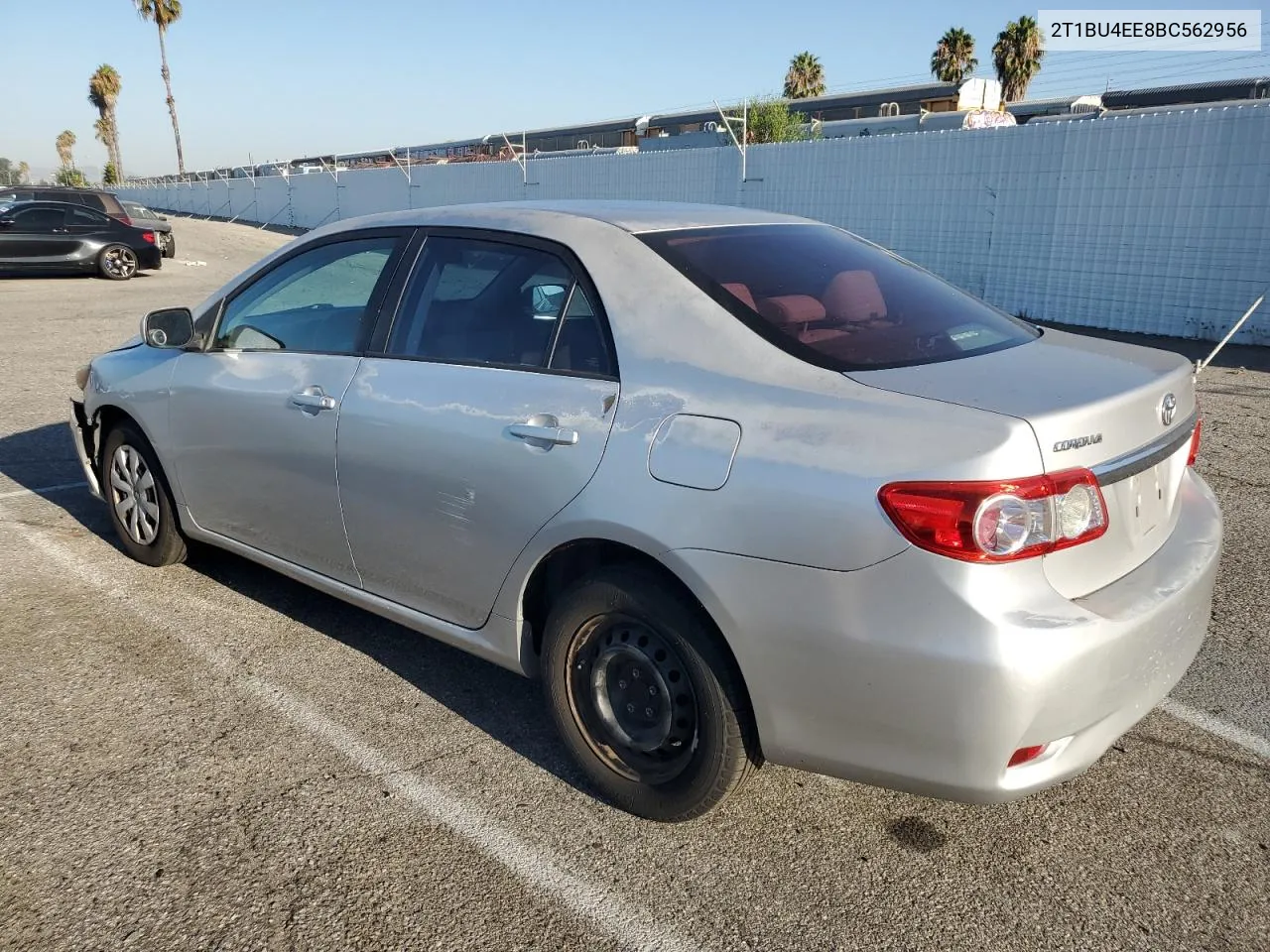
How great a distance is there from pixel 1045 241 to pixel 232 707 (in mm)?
12053

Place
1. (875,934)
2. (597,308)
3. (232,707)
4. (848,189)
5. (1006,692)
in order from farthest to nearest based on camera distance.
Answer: (848,189) < (232,707) < (597,308) < (875,934) < (1006,692)

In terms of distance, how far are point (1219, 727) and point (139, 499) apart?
176 inches

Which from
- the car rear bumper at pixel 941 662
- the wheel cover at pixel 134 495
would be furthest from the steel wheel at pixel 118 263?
the car rear bumper at pixel 941 662

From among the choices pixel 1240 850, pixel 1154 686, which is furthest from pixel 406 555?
pixel 1240 850

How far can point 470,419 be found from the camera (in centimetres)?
308

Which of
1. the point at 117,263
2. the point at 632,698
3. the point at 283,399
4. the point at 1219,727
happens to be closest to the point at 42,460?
the point at 283,399

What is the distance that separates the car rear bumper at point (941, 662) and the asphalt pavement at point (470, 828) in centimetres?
40

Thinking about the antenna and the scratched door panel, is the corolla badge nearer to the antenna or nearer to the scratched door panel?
the scratched door panel

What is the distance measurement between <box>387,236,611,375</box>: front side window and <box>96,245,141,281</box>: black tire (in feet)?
60.5

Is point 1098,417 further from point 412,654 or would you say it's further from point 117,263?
point 117,263

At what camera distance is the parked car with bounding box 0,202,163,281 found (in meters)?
18.3

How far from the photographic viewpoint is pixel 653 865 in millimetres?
2697

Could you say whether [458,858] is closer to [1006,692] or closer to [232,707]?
[232,707]

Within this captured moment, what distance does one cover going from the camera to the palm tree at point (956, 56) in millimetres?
46531
